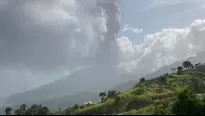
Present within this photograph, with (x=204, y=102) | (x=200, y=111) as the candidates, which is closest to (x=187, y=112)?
(x=200, y=111)

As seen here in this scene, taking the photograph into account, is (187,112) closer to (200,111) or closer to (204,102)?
(200,111)

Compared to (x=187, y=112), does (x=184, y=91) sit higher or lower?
higher

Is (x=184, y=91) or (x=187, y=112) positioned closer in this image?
(x=187, y=112)

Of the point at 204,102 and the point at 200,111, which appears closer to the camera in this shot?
the point at 200,111

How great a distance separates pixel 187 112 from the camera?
104250mm

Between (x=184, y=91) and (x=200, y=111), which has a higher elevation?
(x=184, y=91)

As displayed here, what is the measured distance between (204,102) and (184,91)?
27.1 ft

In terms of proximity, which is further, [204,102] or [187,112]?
[204,102]

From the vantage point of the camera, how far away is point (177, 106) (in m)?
108

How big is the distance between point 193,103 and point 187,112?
468 cm

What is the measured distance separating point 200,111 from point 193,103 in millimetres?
3497

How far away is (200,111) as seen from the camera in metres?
105

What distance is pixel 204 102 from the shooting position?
112 metres

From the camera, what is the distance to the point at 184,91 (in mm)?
110938
